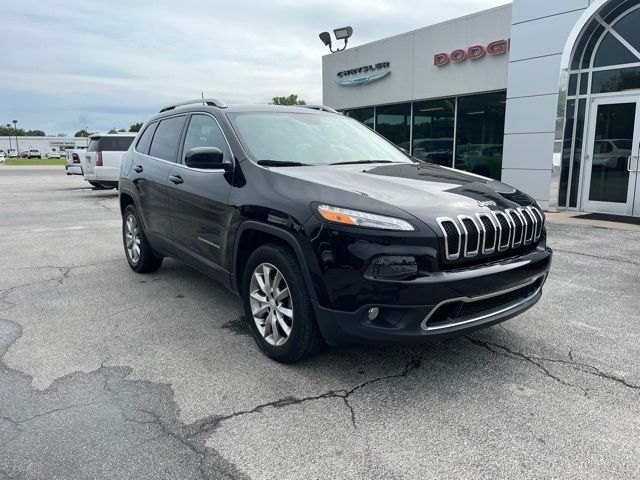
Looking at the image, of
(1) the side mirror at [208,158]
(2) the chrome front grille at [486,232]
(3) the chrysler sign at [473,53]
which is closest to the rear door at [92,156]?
(3) the chrysler sign at [473,53]

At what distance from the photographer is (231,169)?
3.65 metres

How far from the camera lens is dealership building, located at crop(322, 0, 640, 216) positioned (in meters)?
9.67

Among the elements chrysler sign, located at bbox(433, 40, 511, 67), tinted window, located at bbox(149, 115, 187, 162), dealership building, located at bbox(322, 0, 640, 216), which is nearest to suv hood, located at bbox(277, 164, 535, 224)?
tinted window, located at bbox(149, 115, 187, 162)

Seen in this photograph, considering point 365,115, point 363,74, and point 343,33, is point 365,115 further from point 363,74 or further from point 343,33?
point 343,33

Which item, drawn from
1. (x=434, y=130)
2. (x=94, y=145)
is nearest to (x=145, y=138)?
(x=434, y=130)

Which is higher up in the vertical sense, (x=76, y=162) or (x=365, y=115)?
(x=365, y=115)

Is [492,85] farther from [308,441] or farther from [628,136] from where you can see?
[308,441]

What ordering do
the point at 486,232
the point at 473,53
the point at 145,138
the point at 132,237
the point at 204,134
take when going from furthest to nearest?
the point at 473,53 → the point at 132,237 → the point at 145,138 → the point at 204,134 → the point at 486,232

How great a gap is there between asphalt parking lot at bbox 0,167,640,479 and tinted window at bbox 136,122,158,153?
172cm

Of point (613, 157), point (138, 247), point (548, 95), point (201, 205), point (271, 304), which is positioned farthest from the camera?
point (548, 95)

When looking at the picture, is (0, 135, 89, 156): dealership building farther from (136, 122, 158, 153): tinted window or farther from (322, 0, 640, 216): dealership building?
(136, 122, 158, 153): tinted window

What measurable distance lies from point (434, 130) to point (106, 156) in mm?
10211

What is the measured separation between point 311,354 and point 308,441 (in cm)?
74

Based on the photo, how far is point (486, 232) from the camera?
9.46 feet
